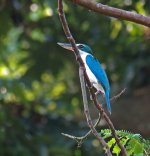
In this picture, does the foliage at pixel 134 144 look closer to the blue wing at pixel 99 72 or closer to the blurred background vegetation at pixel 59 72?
the blue wing at pixel 99 72

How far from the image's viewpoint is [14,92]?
24.1 feet

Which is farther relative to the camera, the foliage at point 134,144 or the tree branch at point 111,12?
the foliage at point 134,144

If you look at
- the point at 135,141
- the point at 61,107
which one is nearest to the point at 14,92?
the point at 61,107

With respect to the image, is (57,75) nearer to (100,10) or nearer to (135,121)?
(135,121)

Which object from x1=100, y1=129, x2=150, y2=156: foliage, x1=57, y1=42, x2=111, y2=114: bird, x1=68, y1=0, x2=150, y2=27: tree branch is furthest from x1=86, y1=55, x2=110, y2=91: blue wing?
x1=68, y1=0, x2=150, y2=27: tree branch

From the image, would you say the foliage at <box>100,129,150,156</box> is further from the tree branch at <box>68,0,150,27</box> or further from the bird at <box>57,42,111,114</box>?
the bird at <box>57,42,111,114</box>

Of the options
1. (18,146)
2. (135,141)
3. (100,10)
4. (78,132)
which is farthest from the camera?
(78,132)

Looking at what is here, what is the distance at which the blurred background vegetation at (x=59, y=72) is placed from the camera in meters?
7.37

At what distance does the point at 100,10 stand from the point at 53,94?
625 centimetres

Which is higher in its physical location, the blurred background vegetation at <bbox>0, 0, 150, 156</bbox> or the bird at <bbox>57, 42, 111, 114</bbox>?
the bird at <bbox>57, 42, 111, 114</bbox>

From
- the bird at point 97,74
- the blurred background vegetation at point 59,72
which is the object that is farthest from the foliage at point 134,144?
the blurred background vegetation at point 59,72

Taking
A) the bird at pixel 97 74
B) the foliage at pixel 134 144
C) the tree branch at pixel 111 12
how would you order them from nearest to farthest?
the tree branch at pixel 111 12 → the foliage at pixel 134 144 → the bird at pixel 97 74

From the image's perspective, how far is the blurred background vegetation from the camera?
24.2 ft

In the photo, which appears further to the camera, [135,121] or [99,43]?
[99,43]
